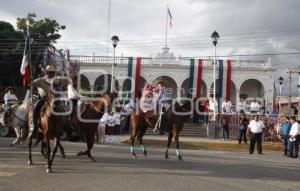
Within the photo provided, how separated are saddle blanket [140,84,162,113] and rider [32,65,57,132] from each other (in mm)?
4337

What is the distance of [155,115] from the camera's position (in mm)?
17016

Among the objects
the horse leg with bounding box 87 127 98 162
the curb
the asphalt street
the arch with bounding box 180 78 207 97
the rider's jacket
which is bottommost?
the asphalt street

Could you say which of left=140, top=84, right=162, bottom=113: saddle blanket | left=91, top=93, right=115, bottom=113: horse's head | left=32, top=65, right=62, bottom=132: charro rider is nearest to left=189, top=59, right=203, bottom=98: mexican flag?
left=140, top=84, right=162, bottom=113: saddle blanket

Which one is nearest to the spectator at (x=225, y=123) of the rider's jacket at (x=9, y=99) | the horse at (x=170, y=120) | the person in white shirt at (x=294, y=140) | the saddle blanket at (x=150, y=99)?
the person in white shirt at (x=294, y=140)

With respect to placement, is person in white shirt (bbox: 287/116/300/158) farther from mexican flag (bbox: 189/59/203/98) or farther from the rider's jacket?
mexican flag (bbox: 189/59/203/98)

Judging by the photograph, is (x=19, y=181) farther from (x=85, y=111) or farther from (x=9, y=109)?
(x=9, y=109)

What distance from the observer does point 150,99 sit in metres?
17.0

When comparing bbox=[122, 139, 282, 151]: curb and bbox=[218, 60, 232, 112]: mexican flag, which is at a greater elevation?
bbox=[218, 60, 232, 112]: mexican flag

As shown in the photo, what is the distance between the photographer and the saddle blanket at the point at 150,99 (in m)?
17.0

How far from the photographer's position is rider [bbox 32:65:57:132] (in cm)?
1312

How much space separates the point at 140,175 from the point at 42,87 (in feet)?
11.6

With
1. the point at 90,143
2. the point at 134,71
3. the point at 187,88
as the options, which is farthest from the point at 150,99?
the point at 187,88

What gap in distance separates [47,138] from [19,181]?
2.08 metres

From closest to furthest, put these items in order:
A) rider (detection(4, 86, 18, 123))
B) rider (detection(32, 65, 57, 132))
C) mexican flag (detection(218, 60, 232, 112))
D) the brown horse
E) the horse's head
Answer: the brown horse, rider (detection(32, 65, 57, 132)), the horse's head, rider (detection(4, 86, 18, 123)), mexican flag (detection(218, 60, 232, 112))
